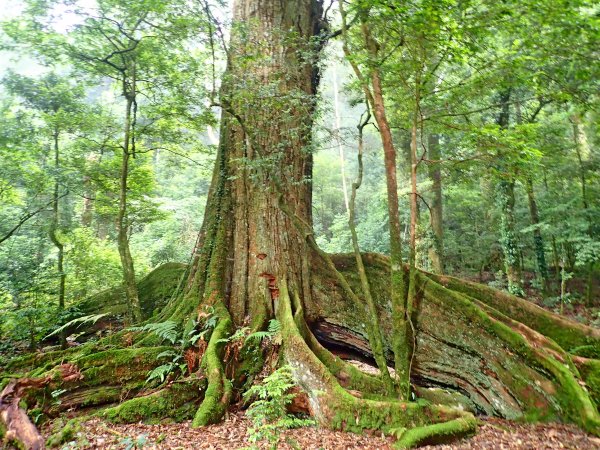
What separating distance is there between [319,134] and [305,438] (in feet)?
14.6

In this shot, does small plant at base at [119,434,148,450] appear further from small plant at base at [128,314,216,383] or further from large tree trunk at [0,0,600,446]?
small plant at base at [128,314,216,383]

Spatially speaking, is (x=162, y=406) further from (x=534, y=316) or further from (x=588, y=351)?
(x=588, y=351)

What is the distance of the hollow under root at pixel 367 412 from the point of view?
3.45 meters

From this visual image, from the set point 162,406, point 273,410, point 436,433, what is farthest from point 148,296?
point 436,433

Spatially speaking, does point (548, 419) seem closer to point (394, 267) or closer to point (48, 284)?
point (394, 267)

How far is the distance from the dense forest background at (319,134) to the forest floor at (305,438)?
2.66 meters

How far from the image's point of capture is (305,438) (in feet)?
12.0

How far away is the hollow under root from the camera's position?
345 cm

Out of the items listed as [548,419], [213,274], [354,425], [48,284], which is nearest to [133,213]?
[48,284]

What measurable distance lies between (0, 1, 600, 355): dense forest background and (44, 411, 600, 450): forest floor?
2658 mm

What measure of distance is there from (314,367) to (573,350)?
3.41 m

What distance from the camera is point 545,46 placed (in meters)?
4.91

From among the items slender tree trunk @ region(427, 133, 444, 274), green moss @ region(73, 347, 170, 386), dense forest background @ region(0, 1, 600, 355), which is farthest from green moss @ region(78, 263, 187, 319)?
slender tree trunk @ region(427, 133, 444, 274)

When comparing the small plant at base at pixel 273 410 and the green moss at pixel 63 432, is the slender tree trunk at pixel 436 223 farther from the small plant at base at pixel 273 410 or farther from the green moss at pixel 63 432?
the green moss at pixel 63 432
